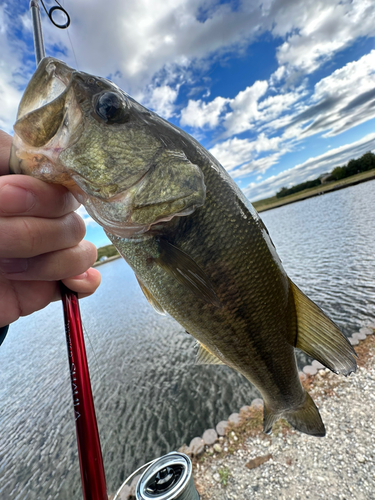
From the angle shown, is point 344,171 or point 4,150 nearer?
point 4,150

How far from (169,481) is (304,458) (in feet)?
6.54

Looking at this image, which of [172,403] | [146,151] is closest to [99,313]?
[172,403]

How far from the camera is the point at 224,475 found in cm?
380

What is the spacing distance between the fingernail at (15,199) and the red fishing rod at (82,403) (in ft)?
2.39

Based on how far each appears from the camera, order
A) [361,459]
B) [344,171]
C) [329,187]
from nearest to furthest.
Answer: [361,459] < [329,187] < [344,171]

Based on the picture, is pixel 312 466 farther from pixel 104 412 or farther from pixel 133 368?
pixel 133 368

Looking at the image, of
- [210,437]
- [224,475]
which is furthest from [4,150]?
[210,437]

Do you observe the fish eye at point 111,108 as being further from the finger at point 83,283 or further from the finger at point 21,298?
the finger at point 21,298

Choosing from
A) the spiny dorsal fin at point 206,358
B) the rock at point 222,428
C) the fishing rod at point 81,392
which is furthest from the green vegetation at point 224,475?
the fishing rod at point 81,392

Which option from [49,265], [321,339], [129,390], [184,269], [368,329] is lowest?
[368,329]

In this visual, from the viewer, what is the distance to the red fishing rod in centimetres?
128

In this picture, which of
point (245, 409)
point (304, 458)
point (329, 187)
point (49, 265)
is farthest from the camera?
point (329, 187)

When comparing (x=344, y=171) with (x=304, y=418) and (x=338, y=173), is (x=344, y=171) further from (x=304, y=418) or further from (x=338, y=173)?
(x=304, y=418)

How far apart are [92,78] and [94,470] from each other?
2059 millimetres
